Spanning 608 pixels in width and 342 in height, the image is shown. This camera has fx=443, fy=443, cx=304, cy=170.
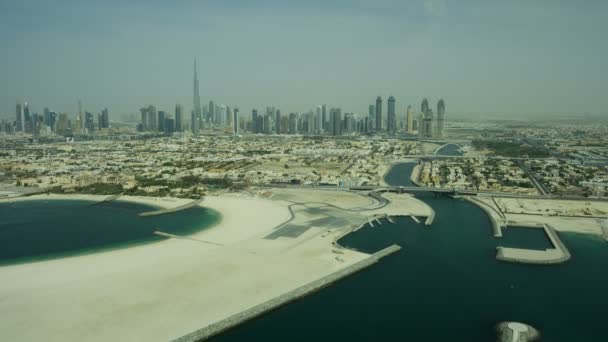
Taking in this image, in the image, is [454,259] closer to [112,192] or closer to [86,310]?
[86,310]

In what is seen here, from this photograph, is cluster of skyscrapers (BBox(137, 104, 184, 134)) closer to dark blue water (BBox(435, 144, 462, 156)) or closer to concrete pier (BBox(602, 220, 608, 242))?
dark blue water (BBox(435, 144, 462, 156))

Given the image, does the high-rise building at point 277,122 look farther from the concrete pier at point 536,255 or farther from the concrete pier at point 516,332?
the concrete pier at point 516,332

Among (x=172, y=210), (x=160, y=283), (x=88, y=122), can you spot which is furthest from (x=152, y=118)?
(x=160, y=283)

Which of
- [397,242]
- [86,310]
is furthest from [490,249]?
[86,310]

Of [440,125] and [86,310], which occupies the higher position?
[440,125]

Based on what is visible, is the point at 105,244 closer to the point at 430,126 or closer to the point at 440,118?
the point at 430,126

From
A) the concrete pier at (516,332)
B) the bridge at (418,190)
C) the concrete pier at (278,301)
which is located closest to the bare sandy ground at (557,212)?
the bridge at (418,190)
